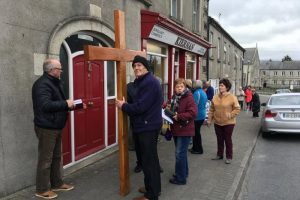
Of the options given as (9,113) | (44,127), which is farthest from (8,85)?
(44,127)

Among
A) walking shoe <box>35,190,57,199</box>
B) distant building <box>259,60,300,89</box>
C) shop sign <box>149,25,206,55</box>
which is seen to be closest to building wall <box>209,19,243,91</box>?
shop sign <box>149,25,206,55</box>

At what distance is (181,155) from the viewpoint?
5.46 metres

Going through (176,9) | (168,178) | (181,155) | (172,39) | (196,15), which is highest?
(196,15)

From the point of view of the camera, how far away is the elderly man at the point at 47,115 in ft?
14.7

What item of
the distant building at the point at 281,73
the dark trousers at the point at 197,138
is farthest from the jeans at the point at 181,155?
the distant building at the point at 281,73

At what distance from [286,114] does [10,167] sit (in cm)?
812

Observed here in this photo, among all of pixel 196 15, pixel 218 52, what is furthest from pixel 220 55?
pixel 196 15

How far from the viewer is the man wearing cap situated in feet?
14.5

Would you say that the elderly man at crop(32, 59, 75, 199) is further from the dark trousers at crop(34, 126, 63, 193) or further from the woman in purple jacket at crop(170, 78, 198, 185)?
the woman in purple jacket at crop(170, 78, 198, 185)

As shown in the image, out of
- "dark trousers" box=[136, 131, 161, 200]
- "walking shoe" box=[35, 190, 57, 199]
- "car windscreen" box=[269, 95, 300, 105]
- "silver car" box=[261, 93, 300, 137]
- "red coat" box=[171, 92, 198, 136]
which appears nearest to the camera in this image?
"dark trousers" box=[136, 131, 161, 200]

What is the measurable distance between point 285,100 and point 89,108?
7138mm

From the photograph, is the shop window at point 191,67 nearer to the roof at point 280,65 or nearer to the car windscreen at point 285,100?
the car windscreen at point 285,100

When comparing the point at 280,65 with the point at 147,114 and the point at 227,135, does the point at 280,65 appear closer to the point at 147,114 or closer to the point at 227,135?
the point at 227,135

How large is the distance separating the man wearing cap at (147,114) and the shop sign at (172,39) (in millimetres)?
5112
